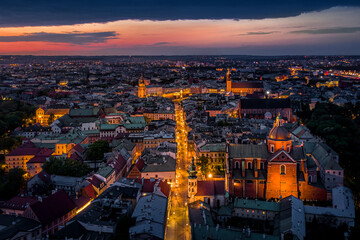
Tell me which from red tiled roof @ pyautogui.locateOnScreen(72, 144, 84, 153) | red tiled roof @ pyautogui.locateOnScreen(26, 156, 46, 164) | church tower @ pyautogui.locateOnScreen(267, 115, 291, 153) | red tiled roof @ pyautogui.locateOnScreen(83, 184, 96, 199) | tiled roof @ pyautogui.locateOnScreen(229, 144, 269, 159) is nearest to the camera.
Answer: church tower @ pyautogui.locateOnScreen(267, 115, 291, 153)

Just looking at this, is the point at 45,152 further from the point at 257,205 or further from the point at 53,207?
the point at 257,205

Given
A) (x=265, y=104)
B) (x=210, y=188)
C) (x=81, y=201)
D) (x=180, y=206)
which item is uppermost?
(x=265, y=104)

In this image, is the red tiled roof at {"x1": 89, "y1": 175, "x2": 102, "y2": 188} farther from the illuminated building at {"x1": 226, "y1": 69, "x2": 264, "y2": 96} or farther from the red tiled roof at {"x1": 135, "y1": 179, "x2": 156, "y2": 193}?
the illuminated building at {"x1": 226, "y1": 69, "x2": 264, "y2": 96}

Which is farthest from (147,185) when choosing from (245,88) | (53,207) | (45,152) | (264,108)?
(245,88)

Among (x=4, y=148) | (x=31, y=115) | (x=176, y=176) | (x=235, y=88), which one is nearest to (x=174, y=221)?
(x=176, y=176)

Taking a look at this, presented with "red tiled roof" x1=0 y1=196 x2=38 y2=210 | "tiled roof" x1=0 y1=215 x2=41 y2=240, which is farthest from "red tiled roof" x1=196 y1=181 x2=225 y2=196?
"red tiled roof" x1=0 y1=196 x2=38 y2=210
